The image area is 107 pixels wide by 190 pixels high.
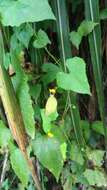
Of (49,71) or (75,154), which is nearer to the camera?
(49,71)

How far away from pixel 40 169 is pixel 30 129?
372 mm

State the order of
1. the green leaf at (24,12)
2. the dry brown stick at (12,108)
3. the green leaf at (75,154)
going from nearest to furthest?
the green leaf at (24,12) → the dry brown stick at (12,108) → the green leaf at (75,154)

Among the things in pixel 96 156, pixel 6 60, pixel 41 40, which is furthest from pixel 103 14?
pixel 96 156

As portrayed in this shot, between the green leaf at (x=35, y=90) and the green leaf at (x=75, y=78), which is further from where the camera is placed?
the green leaf at (x=35, y=90)

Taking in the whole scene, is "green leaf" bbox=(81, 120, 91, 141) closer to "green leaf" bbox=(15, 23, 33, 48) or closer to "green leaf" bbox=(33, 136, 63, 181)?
"green leaf" bbox=(33, 136, 63, 181)

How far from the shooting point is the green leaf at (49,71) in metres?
1.03

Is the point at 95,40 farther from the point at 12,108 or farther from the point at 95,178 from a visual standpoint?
the point at 95,178

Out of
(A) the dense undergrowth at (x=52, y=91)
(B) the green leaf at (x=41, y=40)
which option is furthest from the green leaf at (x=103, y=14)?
(B) the green leaf at (x=41, y=40)

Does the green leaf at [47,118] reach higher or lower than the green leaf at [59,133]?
higher

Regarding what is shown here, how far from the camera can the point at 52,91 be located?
3.31 ft


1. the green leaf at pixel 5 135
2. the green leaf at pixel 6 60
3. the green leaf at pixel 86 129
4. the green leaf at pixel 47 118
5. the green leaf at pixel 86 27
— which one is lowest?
the green leaf at pixel 86 129

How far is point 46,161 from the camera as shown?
1002 mm

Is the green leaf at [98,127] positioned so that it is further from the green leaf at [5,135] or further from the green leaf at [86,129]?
the green leaf at [5,135]

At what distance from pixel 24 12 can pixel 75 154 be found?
530mm
